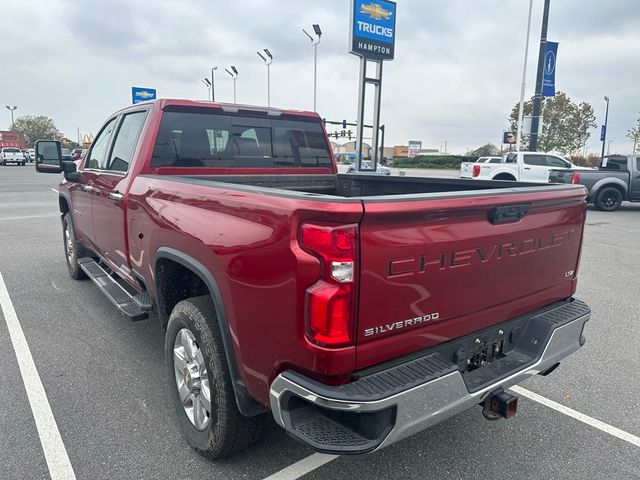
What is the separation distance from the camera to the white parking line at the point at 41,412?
2.57 m

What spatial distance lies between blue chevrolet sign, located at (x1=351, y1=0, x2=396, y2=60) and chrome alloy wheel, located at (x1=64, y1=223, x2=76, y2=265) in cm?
1239

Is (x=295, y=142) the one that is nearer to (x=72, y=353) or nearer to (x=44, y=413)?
(x=72, y=353)

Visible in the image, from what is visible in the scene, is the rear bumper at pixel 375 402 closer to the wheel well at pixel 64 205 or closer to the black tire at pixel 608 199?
the wheel well at pixel 64 205

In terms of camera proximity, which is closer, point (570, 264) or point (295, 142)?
point (570, 264)

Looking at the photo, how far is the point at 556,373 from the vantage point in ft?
12.3

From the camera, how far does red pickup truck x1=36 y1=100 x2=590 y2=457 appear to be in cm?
189

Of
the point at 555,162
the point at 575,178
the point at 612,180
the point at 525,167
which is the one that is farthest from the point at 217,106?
the point at 555,162

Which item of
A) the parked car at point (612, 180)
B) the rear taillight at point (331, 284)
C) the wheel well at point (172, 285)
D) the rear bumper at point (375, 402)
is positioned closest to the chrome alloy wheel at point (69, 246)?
the wheel well at point (172, 285)

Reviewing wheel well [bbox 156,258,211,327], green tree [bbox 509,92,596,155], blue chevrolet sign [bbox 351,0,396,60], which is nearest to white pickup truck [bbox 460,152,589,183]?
blue chevrolet sign [bbox 351,0,396,60]

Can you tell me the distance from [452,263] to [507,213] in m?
0.44

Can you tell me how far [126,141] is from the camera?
4.18 meters

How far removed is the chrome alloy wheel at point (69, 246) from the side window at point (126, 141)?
2.02 m

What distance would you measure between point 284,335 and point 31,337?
11.0 ft

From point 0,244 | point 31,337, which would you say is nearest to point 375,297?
point 31,337
